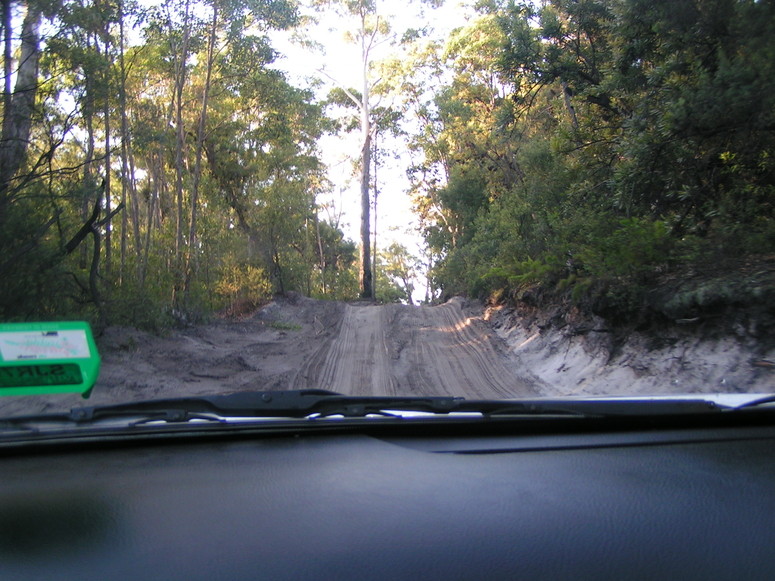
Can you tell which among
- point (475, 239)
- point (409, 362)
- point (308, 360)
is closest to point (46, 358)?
point (308, 360)

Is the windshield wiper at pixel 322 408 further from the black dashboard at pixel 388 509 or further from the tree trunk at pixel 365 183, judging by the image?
the tree trunk at pixel 365 183

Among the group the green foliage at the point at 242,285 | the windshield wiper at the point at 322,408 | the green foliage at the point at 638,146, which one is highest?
the green foliage at the point at 638,146

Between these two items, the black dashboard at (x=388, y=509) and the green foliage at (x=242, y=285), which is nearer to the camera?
the black dashboard at (x=388, y=509)

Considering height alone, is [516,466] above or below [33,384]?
below

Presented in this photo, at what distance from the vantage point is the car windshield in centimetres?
912

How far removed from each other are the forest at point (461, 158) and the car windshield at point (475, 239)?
0.05m

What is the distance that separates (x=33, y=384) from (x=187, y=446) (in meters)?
1.08

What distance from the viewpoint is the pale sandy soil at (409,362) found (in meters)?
8.73

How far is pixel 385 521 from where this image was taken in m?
2.37

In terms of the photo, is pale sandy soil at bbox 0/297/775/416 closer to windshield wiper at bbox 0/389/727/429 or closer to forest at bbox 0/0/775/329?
forest at bbox 0/0/775/329

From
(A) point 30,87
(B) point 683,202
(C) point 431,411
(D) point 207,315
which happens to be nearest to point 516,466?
(C) point 431,411

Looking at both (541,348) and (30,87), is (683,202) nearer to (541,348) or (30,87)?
(541,348)

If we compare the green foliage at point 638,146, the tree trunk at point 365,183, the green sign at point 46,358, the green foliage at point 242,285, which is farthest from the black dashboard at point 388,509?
the tree trunk at point 365,183

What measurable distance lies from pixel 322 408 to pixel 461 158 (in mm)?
27447
